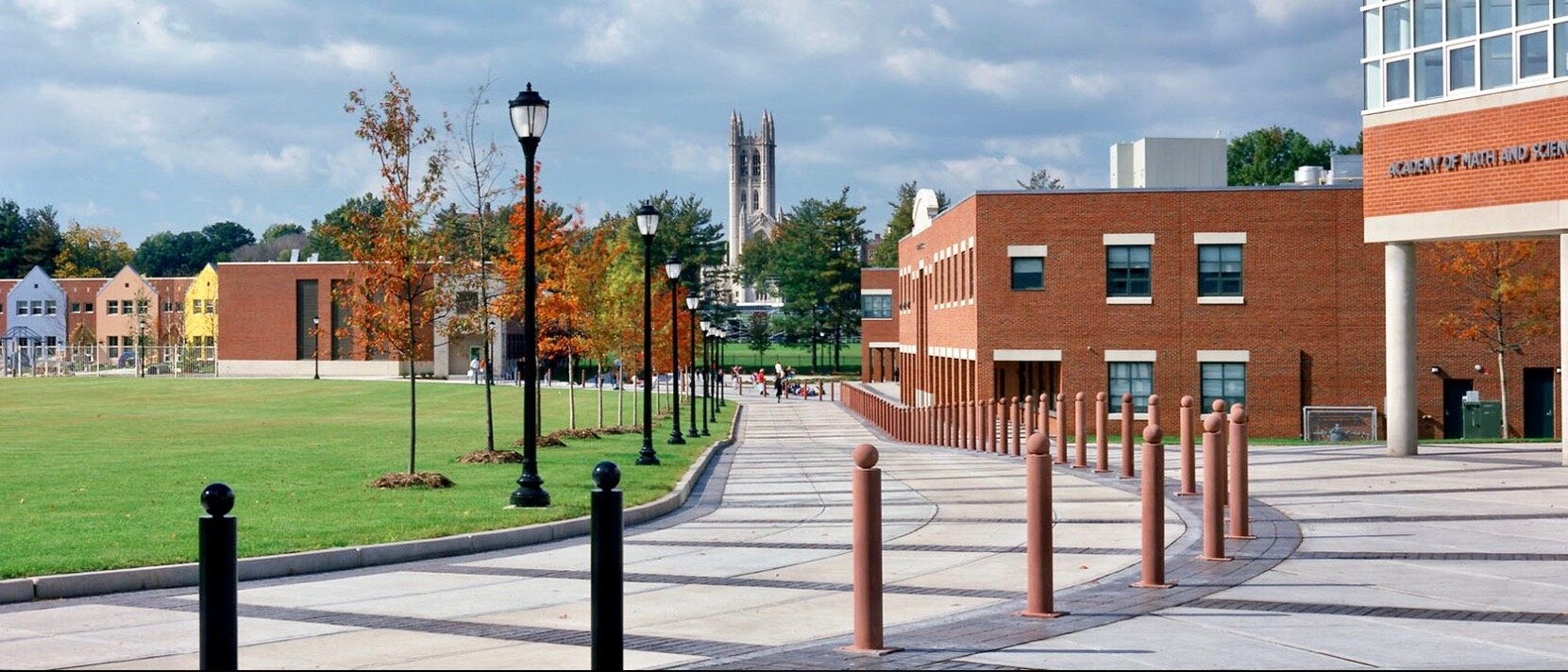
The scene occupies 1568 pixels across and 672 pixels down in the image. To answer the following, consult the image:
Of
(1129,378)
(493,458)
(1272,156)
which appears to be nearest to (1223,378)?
(1129,378)

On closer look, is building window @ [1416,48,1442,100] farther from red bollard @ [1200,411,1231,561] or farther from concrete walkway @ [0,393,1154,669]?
red bollard @ [1200,411,1231,561]

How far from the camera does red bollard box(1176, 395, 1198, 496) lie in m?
A: 16.5

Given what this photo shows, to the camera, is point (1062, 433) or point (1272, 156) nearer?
point (1062, 433)

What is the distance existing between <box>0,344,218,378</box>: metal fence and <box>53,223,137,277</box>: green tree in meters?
28.3

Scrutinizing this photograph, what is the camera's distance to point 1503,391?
44.5 metres

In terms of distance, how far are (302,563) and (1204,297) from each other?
124ft

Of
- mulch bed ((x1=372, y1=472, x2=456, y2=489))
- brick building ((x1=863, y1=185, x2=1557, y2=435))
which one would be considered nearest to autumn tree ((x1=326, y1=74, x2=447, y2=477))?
mulch bed ((x1=372, y1=472, x2=456, y2=489))

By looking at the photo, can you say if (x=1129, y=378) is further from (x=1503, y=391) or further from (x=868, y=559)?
(x=868, y=559)

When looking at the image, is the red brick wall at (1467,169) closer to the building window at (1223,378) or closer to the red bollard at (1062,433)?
the red bollard at (1062,433)

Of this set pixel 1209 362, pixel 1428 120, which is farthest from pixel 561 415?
pixel 1428 120

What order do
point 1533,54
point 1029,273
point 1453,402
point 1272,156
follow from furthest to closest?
point 1272,156 < point 1029,273 < point 1453,402 < point 1533,54

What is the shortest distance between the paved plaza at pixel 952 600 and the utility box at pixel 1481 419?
27.1 m

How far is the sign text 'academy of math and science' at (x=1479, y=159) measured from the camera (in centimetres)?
2450

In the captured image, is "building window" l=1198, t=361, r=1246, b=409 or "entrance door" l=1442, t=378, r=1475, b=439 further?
"building window" l=1198, t=361, r=1246, b=409
